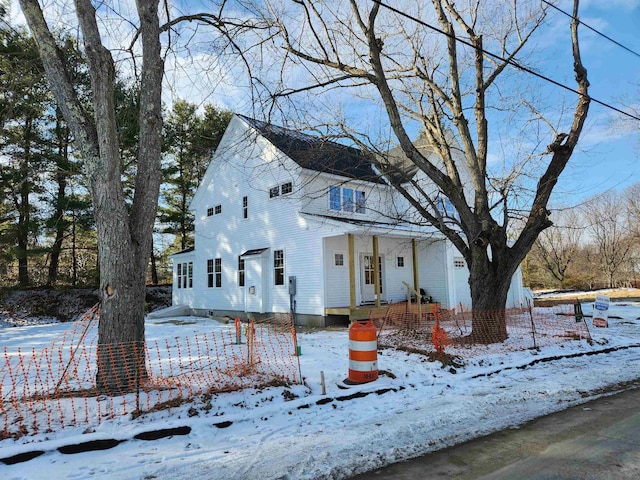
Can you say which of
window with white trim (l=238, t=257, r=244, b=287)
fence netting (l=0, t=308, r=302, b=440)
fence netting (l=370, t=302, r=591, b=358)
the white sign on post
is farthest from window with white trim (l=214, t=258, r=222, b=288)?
the white sign on post

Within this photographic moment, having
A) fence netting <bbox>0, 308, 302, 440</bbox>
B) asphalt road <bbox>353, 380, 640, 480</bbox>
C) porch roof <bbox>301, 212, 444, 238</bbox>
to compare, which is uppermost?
porch roof <bbox>301, 212, 444, 238</bbox>

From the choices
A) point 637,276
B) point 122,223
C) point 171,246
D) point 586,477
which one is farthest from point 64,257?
point 637,276

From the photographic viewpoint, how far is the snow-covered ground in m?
3.87

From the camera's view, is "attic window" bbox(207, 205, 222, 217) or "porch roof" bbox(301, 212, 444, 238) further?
"attic window" bbox(207, 205, 222, 217)

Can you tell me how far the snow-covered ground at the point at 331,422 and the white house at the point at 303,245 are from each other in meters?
7.04

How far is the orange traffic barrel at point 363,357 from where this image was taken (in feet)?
21.4

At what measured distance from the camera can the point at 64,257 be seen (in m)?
27.7

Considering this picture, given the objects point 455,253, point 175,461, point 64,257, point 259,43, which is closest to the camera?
point 175,461

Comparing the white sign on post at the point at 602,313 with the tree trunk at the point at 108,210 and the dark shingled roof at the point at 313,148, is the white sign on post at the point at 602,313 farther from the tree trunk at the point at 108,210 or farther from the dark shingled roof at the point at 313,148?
the tree trunk at the point at 108,210

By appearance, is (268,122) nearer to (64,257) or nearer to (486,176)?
(486,176)

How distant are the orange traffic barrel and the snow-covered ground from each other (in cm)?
18

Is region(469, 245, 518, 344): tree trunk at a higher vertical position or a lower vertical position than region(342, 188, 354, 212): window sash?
lower

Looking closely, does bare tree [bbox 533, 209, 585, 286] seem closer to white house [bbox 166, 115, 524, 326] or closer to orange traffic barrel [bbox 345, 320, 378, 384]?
white house [bbox 166, 115, 524, 326]

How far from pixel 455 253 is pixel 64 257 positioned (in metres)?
25.2
